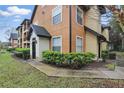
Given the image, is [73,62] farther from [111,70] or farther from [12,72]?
[12,72]

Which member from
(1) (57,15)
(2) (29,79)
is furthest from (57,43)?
(2) (29,79)

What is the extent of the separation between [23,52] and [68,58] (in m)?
1.01

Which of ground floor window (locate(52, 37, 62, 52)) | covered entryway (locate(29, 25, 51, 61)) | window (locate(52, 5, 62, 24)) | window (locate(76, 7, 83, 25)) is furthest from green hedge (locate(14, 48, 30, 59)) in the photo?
window (locate(76, 7, 83, 25))

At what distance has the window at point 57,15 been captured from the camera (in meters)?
4.33

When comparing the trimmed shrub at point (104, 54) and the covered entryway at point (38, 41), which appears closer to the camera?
the trimmed shrub at point (104, 54)

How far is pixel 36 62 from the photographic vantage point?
4348mm

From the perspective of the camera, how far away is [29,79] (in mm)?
4012

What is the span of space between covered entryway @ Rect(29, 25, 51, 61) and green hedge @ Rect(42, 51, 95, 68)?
0.42ft

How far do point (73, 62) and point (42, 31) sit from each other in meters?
0.97

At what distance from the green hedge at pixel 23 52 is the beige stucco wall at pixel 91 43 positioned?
4.40ft

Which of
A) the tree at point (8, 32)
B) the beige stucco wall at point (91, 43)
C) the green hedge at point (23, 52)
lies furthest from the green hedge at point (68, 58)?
the tree at point (8, 32)

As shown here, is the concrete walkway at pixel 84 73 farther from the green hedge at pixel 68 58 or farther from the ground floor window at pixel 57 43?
the ground floor window at pixel 57 43

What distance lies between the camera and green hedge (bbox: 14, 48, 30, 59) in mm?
4305
